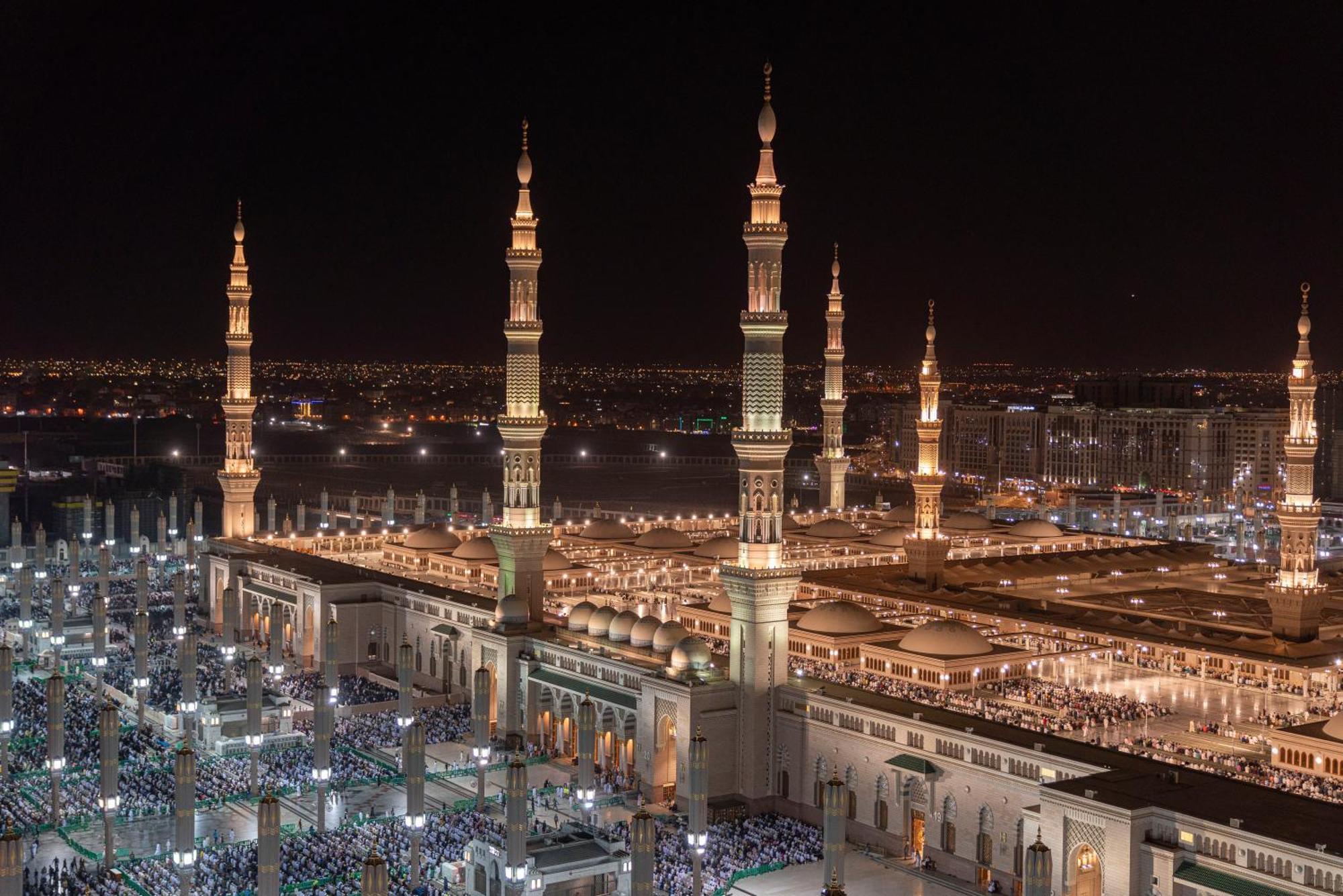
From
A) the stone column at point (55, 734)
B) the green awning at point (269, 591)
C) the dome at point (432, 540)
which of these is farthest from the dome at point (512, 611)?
the dome at point (432, 540)

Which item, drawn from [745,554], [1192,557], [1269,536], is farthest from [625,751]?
[1269,536]

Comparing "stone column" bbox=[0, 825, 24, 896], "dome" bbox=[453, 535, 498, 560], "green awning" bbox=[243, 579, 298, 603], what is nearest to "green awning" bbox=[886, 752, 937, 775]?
"stone column" bbox=[0, 825, 24, 896]

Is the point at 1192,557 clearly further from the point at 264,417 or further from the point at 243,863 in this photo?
the point at 264,417

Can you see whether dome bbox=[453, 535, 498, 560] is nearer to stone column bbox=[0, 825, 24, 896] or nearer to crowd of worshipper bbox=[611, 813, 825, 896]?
crowd of worshipper bbox=[611, 813, 825, 896]

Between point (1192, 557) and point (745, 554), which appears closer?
point (745, 554)

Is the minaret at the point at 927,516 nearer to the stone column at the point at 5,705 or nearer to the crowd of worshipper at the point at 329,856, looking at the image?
the crowd of worshipper at the point at 329,856

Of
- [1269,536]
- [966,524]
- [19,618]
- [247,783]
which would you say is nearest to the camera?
[247,783]

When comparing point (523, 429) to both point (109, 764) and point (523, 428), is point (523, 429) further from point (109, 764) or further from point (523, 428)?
point (109, 764)

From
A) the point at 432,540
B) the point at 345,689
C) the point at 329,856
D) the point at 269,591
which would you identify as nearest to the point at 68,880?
the point at 329,856
